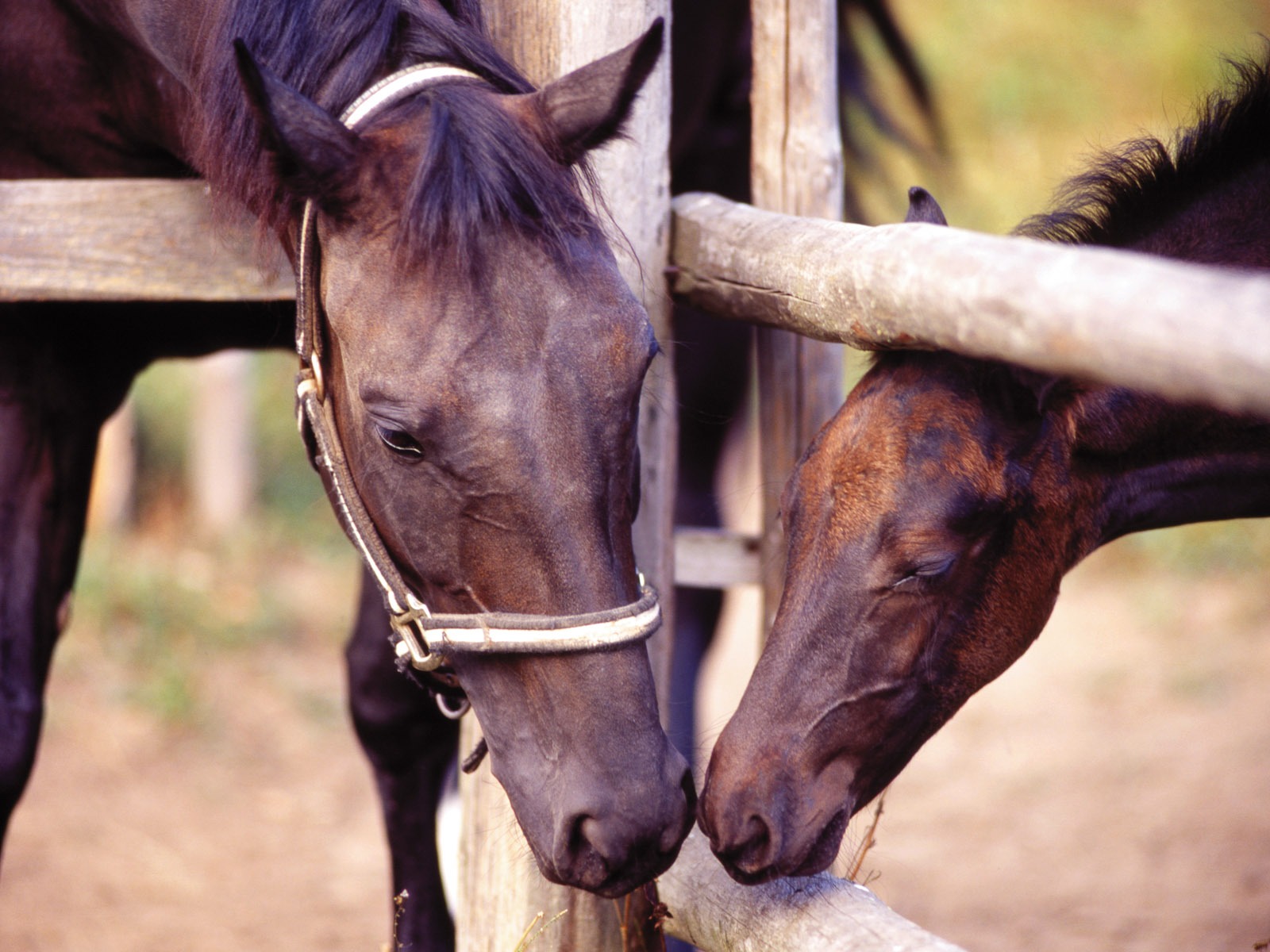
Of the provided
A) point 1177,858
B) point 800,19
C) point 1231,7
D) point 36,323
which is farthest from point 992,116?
point 36,323

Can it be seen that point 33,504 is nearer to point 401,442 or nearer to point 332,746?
point 401,442

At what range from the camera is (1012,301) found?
1.07 m

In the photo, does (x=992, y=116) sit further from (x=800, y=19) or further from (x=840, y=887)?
(x=840, y=887)

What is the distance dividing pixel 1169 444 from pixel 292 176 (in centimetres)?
→ 121

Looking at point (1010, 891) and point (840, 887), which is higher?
point (840, 887)

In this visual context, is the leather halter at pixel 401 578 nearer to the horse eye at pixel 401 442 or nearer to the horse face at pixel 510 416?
the horse face at pixel 510 416

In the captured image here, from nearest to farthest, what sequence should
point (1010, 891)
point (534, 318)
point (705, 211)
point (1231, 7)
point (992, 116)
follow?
1. point (534, 318)
2. point (705, 211)
3. point (1010, 891)
4. point (1231, 7)
5. point (992, 116)

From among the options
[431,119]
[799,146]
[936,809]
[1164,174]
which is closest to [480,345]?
[431,119]

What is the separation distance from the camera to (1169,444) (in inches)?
65.4

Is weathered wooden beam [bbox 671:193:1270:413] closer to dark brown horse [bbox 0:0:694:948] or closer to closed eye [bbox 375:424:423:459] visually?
dark brown horse [bbox 0:0:694:948]

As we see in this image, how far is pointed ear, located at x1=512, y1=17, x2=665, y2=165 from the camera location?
4.96 ft

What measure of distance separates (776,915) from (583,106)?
104 cm

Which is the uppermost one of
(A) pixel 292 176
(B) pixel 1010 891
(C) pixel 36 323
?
(A) pixel 292 176

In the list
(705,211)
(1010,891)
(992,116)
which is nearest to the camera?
(705,211)
